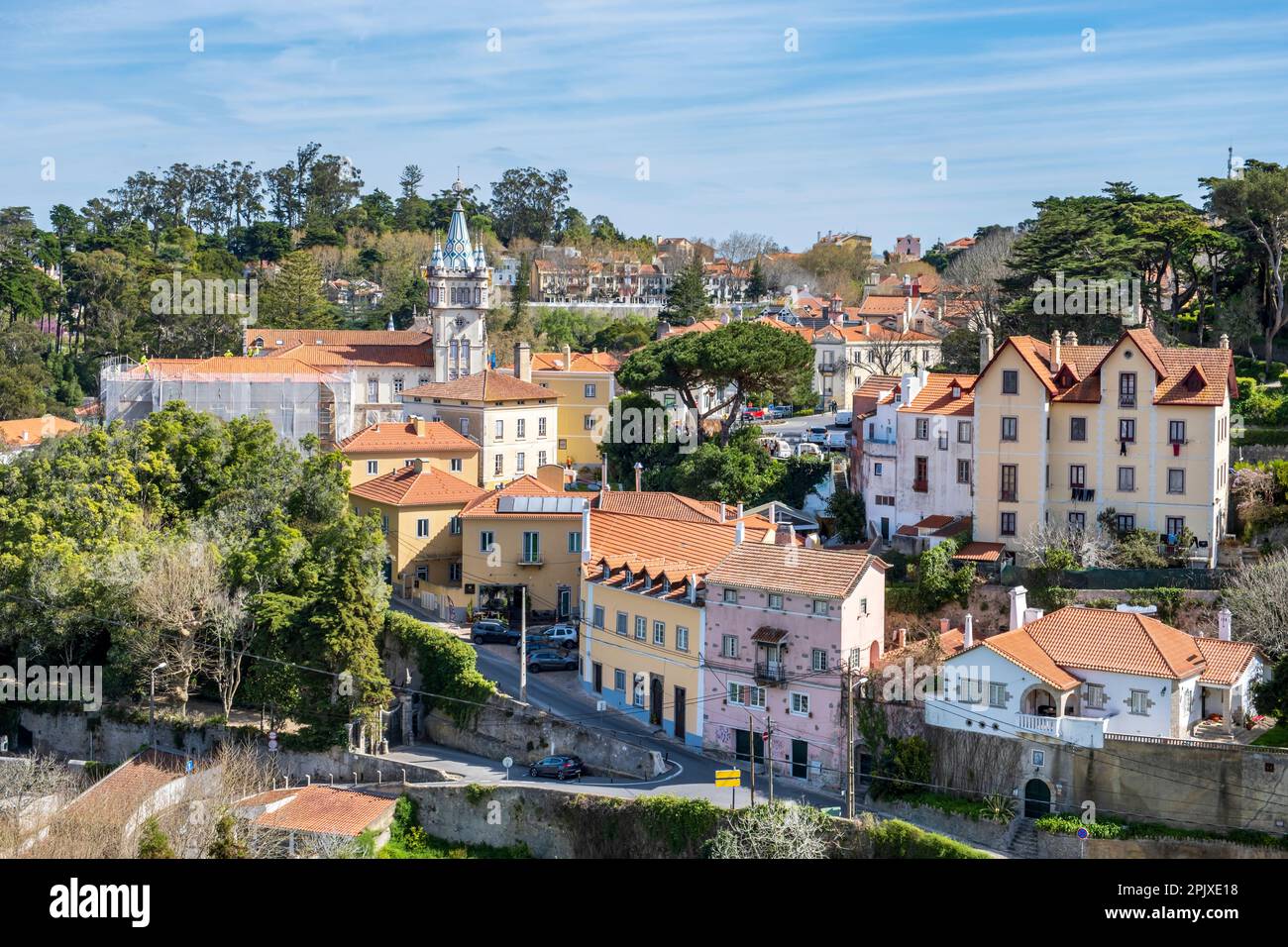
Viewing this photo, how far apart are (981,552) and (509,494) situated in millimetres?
14850

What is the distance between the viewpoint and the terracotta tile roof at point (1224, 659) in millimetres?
35875

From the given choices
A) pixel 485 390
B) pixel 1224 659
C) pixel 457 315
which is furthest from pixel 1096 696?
pixel 457 315

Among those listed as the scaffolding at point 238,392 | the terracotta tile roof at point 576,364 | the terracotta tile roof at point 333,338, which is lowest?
the scaffolding at point 238,392

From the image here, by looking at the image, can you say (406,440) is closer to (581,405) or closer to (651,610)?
(581,405)

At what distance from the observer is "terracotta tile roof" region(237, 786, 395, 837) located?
35.8 metres

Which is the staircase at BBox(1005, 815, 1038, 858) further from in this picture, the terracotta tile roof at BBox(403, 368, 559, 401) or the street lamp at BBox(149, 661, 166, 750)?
the terracotta tile roof at BBox(403, 368, 559, 401)

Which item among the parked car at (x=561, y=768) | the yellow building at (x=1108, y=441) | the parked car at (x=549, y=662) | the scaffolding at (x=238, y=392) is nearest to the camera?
the parked car at (x=561, y=768)

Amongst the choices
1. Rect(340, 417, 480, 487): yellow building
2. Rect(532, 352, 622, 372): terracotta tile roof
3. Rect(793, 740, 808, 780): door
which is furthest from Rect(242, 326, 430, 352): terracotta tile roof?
Rect(793, 740, 808, 780): door

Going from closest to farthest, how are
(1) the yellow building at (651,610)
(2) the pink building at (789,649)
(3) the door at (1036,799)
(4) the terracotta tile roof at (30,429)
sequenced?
1. (3) the door at (1036,799)
2. (2) the pink building at (789,649)
3. (1) the yellow building at (651,610)
4. (4) the terracotta tile roof at (30,429)

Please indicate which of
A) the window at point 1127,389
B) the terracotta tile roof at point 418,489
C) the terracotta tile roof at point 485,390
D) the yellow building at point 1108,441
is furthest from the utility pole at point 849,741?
the terracotta tile roof at point 485,390

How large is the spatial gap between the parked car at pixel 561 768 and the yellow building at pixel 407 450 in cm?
1902

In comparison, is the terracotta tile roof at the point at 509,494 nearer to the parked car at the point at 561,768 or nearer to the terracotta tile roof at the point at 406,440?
the terracotta tile roof at the point at 406,440

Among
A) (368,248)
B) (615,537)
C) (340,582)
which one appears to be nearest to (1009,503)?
(615,537)

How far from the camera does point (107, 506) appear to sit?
158 feet
